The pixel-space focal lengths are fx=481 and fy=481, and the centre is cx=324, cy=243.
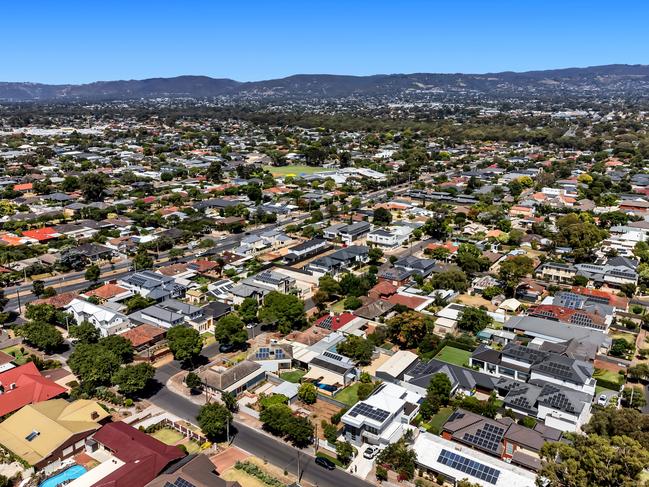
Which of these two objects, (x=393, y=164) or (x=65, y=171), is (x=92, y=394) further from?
(x=393, y=164)

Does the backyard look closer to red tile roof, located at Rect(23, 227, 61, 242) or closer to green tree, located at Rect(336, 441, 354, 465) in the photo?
green tree, located at Rect(336, 441, 354, 465)

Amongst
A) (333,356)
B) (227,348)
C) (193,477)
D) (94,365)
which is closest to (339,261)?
(333,356)

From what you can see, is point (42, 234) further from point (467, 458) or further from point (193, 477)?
point (467, 458)

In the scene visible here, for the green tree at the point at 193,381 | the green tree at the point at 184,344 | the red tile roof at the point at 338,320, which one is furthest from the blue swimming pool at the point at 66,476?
the red tile roof at the point at 338,320

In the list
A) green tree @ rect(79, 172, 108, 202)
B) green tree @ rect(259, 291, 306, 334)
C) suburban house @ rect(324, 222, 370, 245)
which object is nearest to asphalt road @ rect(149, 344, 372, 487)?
green tree @ rect(259, 291, 306, 334)

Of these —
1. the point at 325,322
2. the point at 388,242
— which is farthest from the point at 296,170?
the point at 325,322
